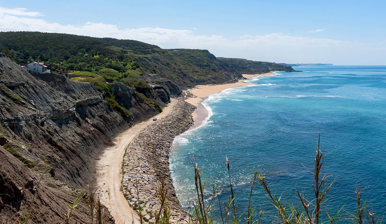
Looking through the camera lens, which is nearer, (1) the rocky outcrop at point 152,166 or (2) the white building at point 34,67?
(1) the rocky outcrop at point 152,166

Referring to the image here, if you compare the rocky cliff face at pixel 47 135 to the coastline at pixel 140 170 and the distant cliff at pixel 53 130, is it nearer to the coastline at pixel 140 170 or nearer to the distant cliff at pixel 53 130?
the distant cliff at pixel 53 130

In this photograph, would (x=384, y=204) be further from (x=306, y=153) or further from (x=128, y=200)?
(x=128, y=200)

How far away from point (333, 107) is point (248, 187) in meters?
57.5

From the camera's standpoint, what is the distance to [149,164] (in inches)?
1337

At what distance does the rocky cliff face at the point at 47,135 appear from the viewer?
15.3 metres

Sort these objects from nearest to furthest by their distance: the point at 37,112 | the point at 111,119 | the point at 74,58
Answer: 1. the point at 37,112
2. the point at 111,119
3. the point at 74,58

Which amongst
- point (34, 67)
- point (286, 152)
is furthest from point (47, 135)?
point (286, 152)

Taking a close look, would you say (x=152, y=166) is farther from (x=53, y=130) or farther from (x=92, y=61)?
(x=92, y=61)

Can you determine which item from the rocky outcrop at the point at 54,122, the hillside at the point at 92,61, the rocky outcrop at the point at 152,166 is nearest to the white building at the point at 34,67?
the rocky outcrop at the point at 54,122

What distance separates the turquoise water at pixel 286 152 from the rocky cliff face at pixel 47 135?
29.8 ft

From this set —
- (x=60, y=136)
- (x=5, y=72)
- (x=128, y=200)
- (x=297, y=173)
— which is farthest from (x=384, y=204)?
(x=5, y=72)

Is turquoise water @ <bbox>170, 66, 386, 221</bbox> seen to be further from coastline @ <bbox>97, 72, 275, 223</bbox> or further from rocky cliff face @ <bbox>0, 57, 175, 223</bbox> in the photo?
rocky cliff face @ <bbox>0, 57, 175, 223</bbox>

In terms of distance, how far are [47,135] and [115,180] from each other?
828 centimetres

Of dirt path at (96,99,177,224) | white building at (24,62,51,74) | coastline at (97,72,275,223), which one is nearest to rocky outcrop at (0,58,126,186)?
dirt path at (96,99,177,224)
